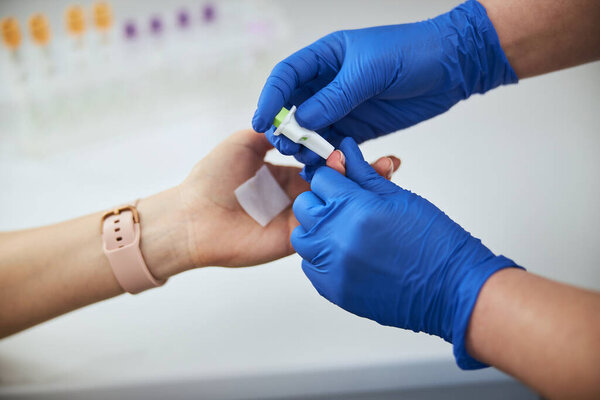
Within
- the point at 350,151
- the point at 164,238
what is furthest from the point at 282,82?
the point at 164,238

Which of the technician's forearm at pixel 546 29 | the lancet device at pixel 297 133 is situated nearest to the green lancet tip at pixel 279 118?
the lancet device at pixel 297 133

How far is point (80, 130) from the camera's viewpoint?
1.67m

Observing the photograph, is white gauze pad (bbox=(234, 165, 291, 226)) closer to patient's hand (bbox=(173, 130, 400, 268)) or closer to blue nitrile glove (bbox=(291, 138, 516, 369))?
patient's hand (bbox=(173, 130, 400, 268))

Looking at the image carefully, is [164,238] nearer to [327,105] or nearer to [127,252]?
[127,252]

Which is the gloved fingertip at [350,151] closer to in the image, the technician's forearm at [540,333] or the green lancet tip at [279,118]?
the green lancet tip at [279,118]

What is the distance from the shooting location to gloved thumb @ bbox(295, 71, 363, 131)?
2.82ft

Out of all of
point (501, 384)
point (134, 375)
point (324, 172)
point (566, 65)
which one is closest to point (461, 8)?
point (566, 65)

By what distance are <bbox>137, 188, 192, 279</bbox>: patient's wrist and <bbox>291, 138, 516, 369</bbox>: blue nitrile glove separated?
42 cm

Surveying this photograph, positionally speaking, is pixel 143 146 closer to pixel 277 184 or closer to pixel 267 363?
pixel 277 184

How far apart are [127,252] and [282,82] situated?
530 mm

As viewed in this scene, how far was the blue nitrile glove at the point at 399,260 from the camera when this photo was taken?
0.74 m

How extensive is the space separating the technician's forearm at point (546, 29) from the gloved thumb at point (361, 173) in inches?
18.0

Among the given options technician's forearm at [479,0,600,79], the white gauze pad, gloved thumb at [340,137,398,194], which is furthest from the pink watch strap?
technician's forearm at [479,0,600,79]

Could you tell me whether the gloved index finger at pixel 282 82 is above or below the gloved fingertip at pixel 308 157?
above
